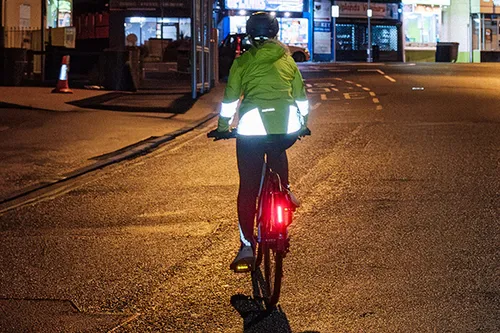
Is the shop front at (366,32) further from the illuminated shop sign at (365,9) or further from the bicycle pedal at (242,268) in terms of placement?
the bicycle pedal at (242,268)

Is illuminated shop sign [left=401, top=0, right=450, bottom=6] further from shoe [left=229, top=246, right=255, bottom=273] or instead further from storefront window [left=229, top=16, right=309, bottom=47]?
shoe [left=229, top=246, right=255, bottom=273]

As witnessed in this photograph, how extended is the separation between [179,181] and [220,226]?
289 centimetres

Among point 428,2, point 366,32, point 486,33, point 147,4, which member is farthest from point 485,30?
point 147,4

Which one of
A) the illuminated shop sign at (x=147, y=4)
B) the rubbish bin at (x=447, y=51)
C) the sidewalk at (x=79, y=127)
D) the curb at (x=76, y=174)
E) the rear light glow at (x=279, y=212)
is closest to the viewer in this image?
the rear light glow at (x=279, y=212)

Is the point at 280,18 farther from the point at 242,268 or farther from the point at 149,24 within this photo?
the point at 242,268

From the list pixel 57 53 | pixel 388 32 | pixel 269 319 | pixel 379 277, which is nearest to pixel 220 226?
pixel 379 277

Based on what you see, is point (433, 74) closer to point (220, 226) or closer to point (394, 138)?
point (394, 138)

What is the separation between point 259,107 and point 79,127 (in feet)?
37.5

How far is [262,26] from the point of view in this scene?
6.13 metres

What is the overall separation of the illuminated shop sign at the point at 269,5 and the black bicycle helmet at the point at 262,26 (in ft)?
150

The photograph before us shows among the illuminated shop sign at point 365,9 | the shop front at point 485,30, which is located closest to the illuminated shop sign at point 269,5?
the illuminated shop sign at point 365,9

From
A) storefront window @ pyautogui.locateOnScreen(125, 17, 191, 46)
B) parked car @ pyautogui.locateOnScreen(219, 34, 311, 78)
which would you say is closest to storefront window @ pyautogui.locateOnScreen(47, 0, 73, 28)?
storefront window @ pyautogui.locateOnScreen(125, 17, 191, 46)

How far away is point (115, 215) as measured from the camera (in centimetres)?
928

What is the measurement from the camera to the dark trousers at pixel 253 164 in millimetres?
6094
